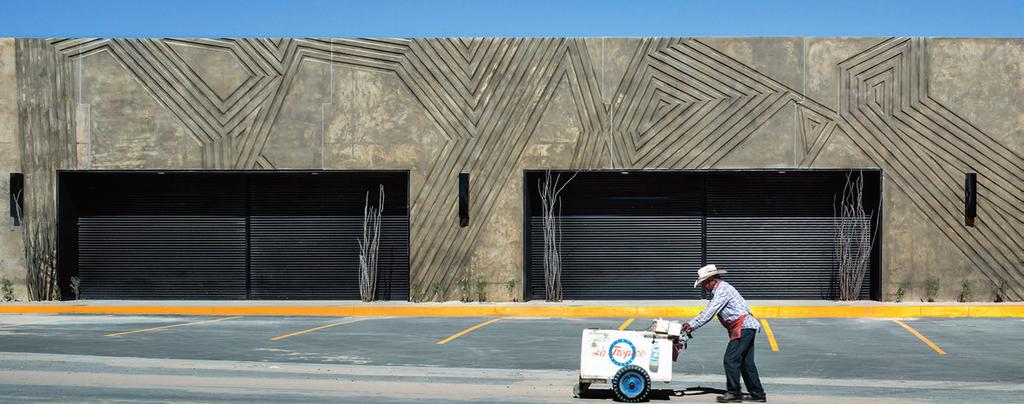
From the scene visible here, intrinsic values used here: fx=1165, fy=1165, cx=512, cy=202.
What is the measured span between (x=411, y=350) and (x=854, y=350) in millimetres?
6095

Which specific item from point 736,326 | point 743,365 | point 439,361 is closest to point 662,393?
point 743,365

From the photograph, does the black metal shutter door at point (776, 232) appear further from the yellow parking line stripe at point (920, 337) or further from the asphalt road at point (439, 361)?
the yellow parking line stripe at point (920, 337)

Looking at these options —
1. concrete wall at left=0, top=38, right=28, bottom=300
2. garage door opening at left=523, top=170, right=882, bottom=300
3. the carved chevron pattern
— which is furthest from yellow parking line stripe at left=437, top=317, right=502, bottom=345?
concrete wall at left=0, top=38, right=28, bottom=300

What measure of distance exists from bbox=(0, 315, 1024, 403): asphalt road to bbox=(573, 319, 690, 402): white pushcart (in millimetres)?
394

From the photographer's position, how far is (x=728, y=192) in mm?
24234

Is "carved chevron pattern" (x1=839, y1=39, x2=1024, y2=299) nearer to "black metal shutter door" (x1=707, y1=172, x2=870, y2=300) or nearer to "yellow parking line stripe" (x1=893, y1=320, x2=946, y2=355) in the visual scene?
"black metal shutter door" (x1=707, y1=172, x2=870, y2=300)

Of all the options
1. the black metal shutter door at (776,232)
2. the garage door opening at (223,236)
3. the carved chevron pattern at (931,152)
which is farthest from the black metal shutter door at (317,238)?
the carved chevron pattern at (931,152)

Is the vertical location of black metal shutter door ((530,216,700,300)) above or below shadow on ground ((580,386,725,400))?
above

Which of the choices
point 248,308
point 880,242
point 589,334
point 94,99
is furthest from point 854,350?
point 94,99

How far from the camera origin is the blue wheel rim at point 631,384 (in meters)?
11.4

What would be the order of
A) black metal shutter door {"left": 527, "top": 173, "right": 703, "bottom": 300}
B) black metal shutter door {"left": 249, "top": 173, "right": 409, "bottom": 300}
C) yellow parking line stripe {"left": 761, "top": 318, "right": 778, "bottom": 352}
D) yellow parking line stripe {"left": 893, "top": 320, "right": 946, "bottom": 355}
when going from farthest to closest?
black metal shutter door {"left": 249, "top": 173, "right": 409, "bottom": 300} < black metal shutter door {"left": 527, "top": 173, "right": 703, "bottom": 300} < yellow parking line stripe {"left": 761, "top": 318, "right": 778, "bottom": 352} < yellow parking line stripe {"left": 893, "top": 320, "right": 946, "bottom": 355}

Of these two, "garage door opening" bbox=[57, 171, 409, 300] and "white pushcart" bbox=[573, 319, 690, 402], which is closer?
"white pushcart" bbox=[573, 319, 690, 402]

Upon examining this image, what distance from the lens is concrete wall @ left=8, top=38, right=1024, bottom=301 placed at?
23078 mm

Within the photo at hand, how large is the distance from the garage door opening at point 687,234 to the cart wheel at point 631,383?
12.6 m
